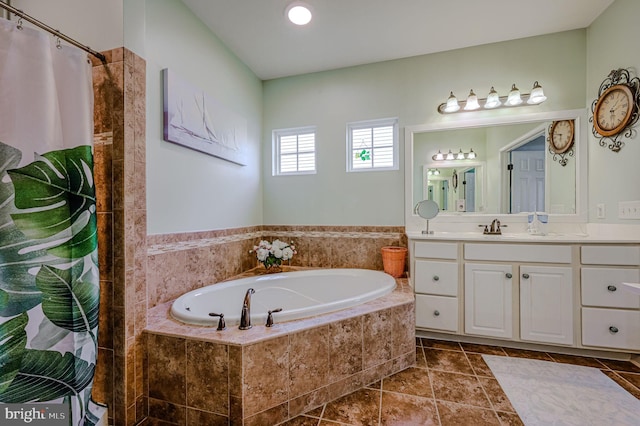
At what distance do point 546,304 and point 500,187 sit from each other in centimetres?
104

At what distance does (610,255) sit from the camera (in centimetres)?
189

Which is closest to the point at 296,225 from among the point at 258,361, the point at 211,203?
the point at 211,203

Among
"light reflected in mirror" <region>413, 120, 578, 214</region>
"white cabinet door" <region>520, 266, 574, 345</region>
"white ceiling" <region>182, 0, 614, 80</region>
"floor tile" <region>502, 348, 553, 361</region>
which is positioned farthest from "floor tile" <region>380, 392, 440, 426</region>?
"white ceiling" <region>182, 0, 614, 80</region>

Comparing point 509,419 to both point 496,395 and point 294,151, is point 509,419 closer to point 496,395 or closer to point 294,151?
point 496,395

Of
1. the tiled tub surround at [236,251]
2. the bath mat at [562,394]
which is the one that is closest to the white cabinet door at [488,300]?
the bath mat at [562,394]

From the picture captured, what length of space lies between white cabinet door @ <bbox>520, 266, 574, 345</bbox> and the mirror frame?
60 centimetres

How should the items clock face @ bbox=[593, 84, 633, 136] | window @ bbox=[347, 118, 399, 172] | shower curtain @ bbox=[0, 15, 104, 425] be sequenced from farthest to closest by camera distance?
window @ bbox=[347, 118, 399, 172] < clock face @ bbox=[593, 84, 633, 136] < shower curtain @ bbox=[0, 15, 104, 425]

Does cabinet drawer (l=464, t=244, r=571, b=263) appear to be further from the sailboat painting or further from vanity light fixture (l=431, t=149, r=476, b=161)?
the sailboat painting

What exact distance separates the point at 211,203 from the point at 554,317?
9.17 ft

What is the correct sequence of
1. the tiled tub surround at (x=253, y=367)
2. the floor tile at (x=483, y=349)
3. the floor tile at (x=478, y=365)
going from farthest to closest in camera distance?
the floor tile at (x=483, y=349), the floor tile at (x=478, y=365), the tiled tub surround at (x=253, y=367)

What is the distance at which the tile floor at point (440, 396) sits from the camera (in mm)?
1402

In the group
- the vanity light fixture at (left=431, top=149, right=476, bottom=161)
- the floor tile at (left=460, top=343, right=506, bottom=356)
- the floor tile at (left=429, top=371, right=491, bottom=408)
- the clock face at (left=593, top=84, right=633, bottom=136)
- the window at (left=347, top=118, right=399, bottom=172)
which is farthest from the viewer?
the window at (left=347, top=118, right=399, bottom=172)

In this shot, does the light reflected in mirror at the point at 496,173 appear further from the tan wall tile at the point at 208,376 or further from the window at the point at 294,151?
the tan wall tile at the point at 208,376

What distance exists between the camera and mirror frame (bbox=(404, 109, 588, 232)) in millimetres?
2330
